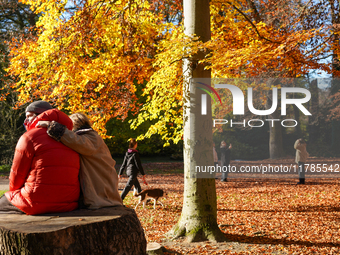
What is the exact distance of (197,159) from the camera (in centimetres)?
573

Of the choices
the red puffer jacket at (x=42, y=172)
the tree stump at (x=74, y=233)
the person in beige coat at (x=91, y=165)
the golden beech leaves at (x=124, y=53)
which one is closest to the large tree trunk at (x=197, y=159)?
the golden beech leaves at (x=124, y=53)

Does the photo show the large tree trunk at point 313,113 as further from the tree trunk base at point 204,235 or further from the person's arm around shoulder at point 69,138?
the person's arm around shoulder at point 69,138

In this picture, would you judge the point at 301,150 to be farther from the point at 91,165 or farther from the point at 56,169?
the point at 56,169

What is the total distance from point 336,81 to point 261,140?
31.3 feet

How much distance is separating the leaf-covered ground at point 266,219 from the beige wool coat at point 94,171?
222 centimetres

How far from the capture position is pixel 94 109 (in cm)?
970

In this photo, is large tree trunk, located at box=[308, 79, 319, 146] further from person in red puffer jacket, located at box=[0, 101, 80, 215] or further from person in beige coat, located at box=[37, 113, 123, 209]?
person in red puffer jacket, located at box=[0, 101, 80, 215]

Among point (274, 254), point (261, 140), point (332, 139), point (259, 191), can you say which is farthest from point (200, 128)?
point (261, 140)

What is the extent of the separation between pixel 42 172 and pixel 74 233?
1.96 ft

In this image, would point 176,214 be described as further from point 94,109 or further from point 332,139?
point 332,139

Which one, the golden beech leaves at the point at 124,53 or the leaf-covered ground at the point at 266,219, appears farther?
the golden beech leaves at the point at 124,53

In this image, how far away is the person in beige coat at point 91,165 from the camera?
3.13 metres

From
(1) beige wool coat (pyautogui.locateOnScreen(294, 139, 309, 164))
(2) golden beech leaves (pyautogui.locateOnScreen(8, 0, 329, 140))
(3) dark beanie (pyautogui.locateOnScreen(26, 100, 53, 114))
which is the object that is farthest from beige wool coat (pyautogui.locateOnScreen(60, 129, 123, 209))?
(1) beige wool coat (pyautogui.locateOnScreen(294, 139, 309, 164))

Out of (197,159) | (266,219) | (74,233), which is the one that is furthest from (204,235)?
(74,233)
